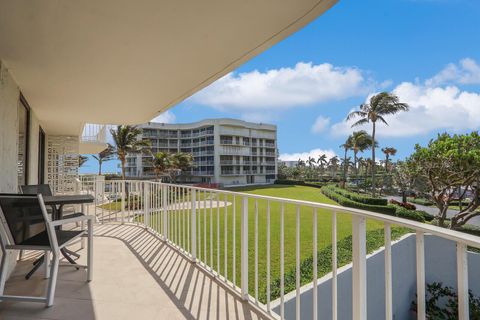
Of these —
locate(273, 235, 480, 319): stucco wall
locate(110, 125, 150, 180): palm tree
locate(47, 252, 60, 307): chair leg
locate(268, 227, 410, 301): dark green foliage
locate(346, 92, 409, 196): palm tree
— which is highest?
locate(346, 92, 409, 196): palm tree

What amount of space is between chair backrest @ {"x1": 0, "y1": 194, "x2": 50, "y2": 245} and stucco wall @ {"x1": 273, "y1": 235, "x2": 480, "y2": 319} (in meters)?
3.23

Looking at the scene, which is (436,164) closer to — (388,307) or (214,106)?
(388,307)

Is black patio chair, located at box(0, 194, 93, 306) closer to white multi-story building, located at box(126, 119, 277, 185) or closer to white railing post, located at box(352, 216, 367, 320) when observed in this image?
white railing post, located at box(352, 216, 367, 320)

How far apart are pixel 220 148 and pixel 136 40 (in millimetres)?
42727

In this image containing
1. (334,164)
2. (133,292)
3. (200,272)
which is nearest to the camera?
(133,292)

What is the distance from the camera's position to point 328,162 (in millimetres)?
68062

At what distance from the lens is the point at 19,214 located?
231 centimetres

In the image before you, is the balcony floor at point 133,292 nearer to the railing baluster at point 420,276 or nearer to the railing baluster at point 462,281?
the railing baluster at point 420,276

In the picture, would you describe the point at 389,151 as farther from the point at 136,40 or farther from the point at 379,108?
the point at 136,40

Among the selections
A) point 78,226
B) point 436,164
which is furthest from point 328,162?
point 78,226

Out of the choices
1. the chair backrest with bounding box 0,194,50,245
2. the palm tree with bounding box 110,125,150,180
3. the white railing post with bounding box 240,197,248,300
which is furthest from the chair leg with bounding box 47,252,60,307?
the palm tree with bounding box 110,125,150,180

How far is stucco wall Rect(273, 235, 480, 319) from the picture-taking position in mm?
5197

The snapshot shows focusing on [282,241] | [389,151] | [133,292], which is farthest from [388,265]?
[389,151]

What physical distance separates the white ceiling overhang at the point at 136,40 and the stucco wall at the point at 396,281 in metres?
3.49
